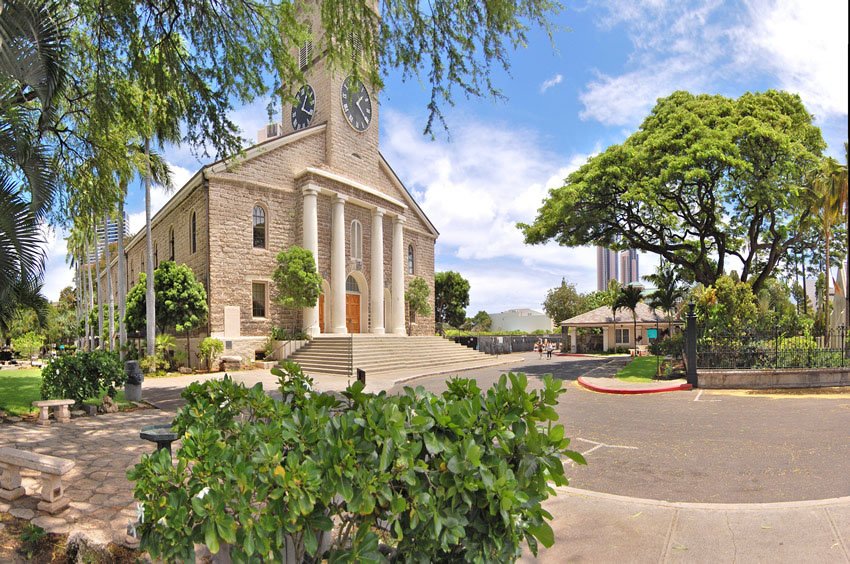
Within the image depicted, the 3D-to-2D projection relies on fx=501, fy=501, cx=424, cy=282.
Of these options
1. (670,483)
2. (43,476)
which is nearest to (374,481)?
(43,476)

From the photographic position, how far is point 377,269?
98.4 feet

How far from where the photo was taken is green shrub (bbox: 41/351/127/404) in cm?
1055

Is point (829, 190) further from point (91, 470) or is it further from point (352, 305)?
point (91, 470)

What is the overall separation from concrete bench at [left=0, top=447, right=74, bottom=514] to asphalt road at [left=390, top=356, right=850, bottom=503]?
17.6 feet

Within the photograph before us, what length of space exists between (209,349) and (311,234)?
304 inches

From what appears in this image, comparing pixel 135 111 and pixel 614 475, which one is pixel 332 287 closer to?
pixel 135 111

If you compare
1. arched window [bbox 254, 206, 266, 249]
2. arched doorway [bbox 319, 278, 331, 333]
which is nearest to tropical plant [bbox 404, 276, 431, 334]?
arched doorway [bbox 319, 278, 331, 333]

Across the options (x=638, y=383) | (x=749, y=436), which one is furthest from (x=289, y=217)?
(x=749, y=436)

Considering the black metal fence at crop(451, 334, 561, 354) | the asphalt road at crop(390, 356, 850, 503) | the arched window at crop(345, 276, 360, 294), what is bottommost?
the black metal fence at crop(451, 334, 561, 354)

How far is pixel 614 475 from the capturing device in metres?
6.19

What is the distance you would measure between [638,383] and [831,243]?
54.5ft

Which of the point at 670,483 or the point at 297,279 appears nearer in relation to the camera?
the point at 670,483

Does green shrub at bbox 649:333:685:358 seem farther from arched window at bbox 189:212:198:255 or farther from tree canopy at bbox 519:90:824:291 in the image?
arched window at bbox 189:212:198:255

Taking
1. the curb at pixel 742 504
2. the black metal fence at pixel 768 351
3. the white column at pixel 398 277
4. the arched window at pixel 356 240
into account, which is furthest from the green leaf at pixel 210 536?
the white column at pixel 398 277
